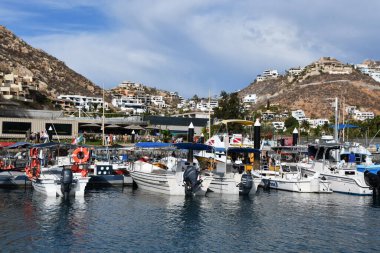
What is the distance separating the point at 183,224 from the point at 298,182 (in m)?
19.5

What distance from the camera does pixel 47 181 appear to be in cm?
3844

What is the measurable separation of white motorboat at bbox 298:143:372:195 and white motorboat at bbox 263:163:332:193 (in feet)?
3.13

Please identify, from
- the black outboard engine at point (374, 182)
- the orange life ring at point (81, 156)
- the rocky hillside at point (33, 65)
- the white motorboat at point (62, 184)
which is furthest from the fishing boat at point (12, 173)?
the rocky hillside at point (33, 65)

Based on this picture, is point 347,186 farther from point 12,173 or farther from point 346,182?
point 12,173

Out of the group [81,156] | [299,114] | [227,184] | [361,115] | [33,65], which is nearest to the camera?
[227,184]

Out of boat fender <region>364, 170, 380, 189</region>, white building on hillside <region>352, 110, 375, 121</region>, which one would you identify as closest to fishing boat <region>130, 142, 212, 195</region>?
boat fender <region>364, 170, 380, 189</region>

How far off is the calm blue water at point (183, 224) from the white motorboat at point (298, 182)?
382 cm

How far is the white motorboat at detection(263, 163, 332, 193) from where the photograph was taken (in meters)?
45.7

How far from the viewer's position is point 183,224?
97.6 ft

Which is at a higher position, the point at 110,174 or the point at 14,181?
the point at 110,174

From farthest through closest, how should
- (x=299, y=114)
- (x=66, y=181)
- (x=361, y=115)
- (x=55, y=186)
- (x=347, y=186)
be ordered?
(x=299, y=114)
(x=361, y=115)
(x=347, y=186)
(x=55, y=186)
(x=66, y=181)

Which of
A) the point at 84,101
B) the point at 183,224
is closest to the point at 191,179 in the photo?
the point at 183,224

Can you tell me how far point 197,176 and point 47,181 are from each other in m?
12.0

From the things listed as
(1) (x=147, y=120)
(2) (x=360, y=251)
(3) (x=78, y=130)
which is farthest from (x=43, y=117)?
(2) (x=360, y=251)
